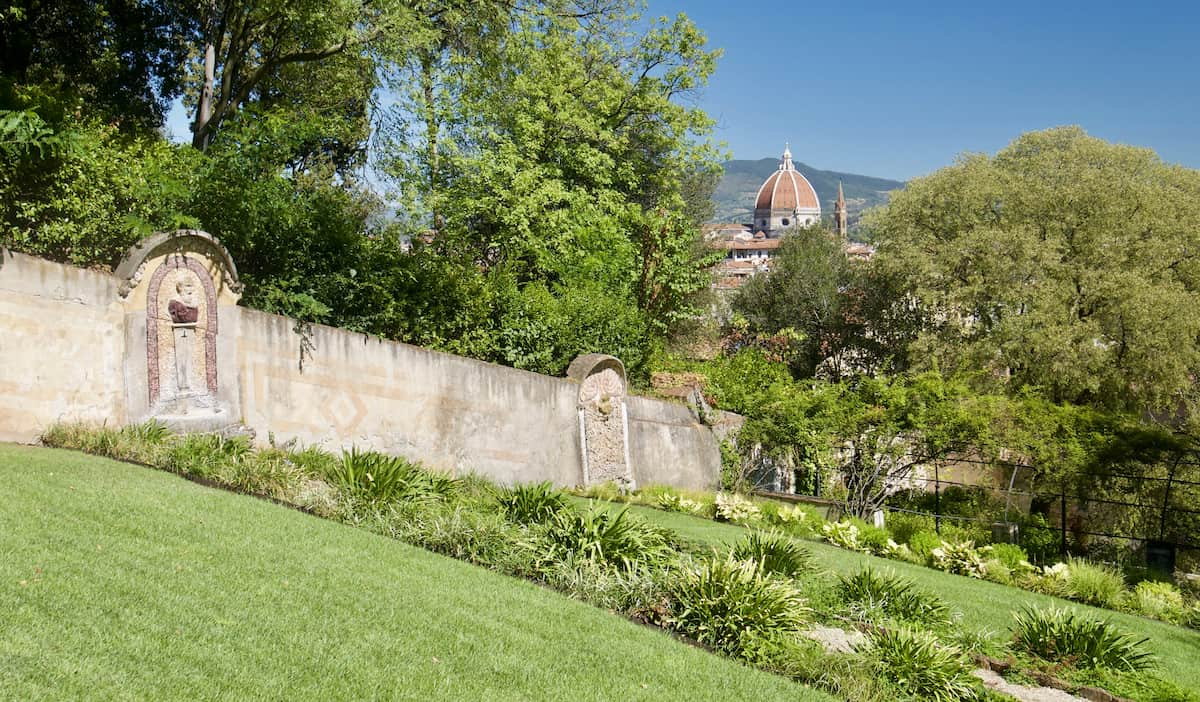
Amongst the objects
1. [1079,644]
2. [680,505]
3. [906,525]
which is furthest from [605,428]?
[1079,644]

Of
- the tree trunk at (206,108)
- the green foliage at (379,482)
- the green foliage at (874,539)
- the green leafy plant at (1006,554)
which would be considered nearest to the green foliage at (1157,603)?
the green leafy plant at (1006,554)

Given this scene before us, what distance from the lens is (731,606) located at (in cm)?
727

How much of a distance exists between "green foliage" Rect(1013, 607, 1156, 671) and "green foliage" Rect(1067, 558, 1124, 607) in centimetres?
398

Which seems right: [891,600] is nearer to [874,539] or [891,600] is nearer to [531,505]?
[531,505]

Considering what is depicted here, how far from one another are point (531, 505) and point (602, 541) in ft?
4.72

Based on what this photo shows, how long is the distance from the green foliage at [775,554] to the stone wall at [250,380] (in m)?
6.20

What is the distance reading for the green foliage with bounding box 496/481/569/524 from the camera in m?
9.53

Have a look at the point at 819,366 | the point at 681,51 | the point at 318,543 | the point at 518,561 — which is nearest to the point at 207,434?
the point at 318,543

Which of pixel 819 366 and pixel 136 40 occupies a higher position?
pixel 136 40

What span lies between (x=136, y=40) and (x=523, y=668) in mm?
17289

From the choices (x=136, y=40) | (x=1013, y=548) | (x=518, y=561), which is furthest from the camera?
(x=136, y=40)

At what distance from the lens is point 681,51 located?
82.0ft

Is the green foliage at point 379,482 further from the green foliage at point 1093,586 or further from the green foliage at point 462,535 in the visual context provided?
the green foliage at point 1093,586

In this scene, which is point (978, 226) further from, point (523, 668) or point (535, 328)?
point (523, 668)
